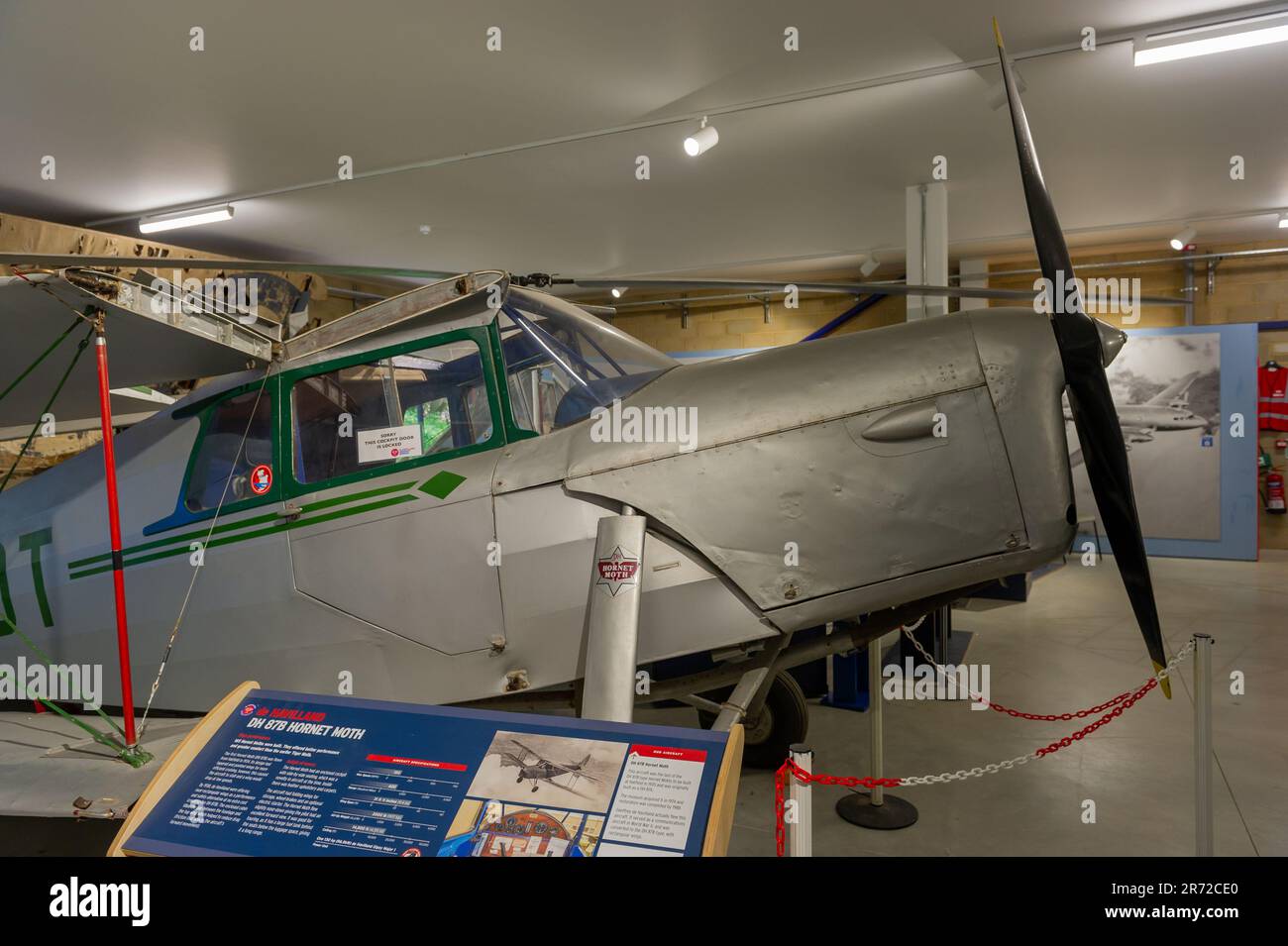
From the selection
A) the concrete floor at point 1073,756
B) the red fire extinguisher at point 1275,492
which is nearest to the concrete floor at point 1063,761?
the concrete floor at point 1073,756

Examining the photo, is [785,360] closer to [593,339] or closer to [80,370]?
[593,339]

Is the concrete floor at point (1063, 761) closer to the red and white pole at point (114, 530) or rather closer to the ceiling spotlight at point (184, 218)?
the red and white pole at point (114, 530)

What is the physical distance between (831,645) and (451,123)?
5.54 meters

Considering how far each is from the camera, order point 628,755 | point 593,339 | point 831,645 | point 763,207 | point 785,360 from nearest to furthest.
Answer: point 628,755 < point 785,360 < point 831,645 < point 593,339 < point 763,207

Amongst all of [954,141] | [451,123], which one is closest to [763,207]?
[954,141]

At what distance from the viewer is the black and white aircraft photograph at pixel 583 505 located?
1.92 m

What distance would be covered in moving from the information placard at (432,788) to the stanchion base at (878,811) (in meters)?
2.69

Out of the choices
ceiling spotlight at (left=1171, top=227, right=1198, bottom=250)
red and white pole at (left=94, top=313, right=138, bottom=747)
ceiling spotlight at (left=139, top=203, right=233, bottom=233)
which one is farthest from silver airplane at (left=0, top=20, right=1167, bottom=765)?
ceiling spotlight at (left=1171, top=227, right=1198, bottom=250)

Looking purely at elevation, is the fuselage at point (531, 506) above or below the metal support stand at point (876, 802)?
above

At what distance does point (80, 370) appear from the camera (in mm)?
4086

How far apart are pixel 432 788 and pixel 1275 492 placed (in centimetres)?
1459

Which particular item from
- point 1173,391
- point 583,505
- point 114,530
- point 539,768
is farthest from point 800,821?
point 1173,391
